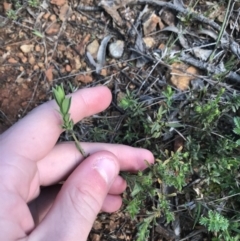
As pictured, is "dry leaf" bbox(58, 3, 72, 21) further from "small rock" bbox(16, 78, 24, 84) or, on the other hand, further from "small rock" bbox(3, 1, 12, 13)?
"small rock" bbox(16, 78, 24, 84)

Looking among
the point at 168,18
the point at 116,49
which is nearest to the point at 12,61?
the point at 116,49

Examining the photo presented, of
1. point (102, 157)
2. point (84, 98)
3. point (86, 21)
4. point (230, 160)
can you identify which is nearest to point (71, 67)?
point (86, 21)

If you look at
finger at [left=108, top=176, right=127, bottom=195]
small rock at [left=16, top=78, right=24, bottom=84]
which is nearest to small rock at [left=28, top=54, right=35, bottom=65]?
small rock at [left=16, top=78, right=24, bottom=84]

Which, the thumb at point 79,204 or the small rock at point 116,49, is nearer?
the thumb at point 79,204

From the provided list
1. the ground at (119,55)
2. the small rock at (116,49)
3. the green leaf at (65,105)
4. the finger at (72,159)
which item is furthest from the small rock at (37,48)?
the green leaf at (65,105)

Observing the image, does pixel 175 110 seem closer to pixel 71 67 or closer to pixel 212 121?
pixel 212 121

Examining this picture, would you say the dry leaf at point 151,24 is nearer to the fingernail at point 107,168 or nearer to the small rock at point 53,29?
the small rock at point 53,29

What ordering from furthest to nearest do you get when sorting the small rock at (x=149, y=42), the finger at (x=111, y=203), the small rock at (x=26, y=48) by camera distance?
the small rock at (x=26, y=48) < the small rock at (x=149, y=42) < the finger at (x=111, y=203)
